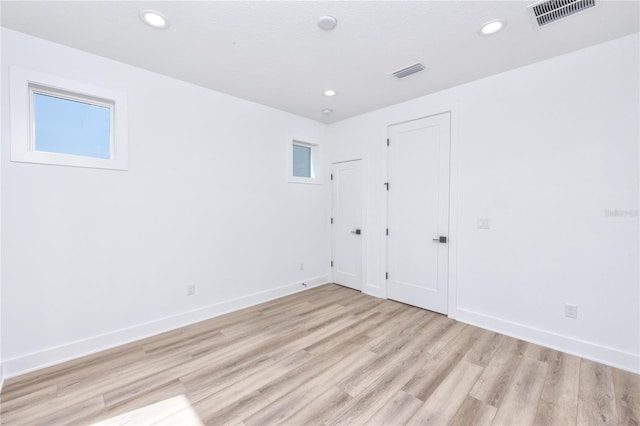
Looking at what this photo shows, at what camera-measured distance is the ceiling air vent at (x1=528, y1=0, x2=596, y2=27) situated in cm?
193

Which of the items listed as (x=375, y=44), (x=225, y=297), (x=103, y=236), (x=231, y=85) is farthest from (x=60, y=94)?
(x=375, y=44)

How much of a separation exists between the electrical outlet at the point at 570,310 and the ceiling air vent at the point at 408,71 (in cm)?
273

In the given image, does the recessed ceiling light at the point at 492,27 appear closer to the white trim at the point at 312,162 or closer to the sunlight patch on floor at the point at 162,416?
the white trim at the point at 312,162

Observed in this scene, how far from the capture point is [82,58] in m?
2.54

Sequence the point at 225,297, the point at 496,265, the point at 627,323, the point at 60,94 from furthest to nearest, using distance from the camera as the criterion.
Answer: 1. the point at 225,297
2. the point at 496,265
3. the point at 60,94
4. the point at 627,323

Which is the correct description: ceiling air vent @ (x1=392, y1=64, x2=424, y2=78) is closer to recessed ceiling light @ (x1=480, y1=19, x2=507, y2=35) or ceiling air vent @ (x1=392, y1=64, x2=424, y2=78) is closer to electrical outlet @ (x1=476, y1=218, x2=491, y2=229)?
recessed ceiling light @ (x1=480, y1=19, x2=507, y2=35)

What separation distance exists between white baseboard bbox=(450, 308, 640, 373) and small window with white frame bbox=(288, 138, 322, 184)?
2.85 meters

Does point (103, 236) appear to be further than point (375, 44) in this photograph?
Yes

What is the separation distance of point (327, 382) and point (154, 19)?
313 centimetres

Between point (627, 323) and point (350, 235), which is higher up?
point (350, 235)

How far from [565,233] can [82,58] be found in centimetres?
484

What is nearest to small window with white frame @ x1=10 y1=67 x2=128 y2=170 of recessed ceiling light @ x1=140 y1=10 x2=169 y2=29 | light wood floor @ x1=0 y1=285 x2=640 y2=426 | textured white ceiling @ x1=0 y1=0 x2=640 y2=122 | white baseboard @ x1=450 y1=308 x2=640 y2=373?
textured white ceiling @ x1=0 y1=0 x2=640 y2=122

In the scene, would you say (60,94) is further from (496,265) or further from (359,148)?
(496,265)

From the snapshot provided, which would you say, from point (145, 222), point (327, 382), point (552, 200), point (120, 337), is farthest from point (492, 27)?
point (120, 337)
